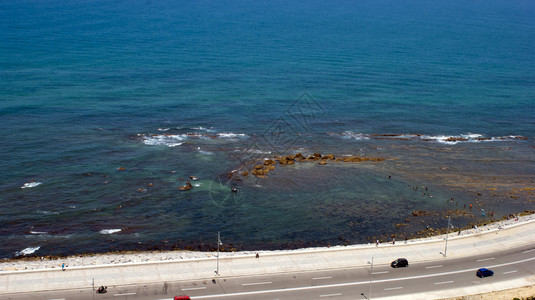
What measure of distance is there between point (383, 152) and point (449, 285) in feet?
176

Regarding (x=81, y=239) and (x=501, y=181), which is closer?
(x=81, y=239)

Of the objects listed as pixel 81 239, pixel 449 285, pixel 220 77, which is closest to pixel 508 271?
pixel 449 285

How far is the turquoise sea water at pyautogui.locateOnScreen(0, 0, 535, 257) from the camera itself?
264ft

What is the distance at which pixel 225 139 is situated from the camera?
118 m

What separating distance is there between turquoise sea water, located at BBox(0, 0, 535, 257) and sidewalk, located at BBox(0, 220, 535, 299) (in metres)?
7.10

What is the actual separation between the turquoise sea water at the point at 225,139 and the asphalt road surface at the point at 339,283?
39.3 ft

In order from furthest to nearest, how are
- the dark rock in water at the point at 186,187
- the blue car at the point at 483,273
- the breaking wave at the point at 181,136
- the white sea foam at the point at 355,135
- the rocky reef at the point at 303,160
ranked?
the white sea foam at the point at 355,135 < the breaking wave at the point at 181,136 < the rocky reef at the point at 303,160 < the dark rock in water at the point at 186,187 < the blue car at the point at 483,273

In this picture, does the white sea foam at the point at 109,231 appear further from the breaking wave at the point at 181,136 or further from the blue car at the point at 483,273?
the blue car at the point at 483,273

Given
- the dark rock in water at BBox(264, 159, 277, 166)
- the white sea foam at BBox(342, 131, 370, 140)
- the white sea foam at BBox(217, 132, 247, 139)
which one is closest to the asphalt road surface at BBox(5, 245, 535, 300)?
the dark rock in water at BBox(264, 159, 277, 166)

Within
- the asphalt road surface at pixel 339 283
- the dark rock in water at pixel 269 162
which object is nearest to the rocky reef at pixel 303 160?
the dark rock in water at pixel 269 162

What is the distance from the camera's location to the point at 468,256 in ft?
232

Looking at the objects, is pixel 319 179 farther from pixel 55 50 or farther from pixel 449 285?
pixel 55 50

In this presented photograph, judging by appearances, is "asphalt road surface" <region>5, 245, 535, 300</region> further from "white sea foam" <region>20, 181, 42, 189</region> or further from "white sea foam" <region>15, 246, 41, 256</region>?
"white sea foam" <region>20, 181, 42, 189</region>

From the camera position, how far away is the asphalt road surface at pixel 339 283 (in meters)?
59.5
